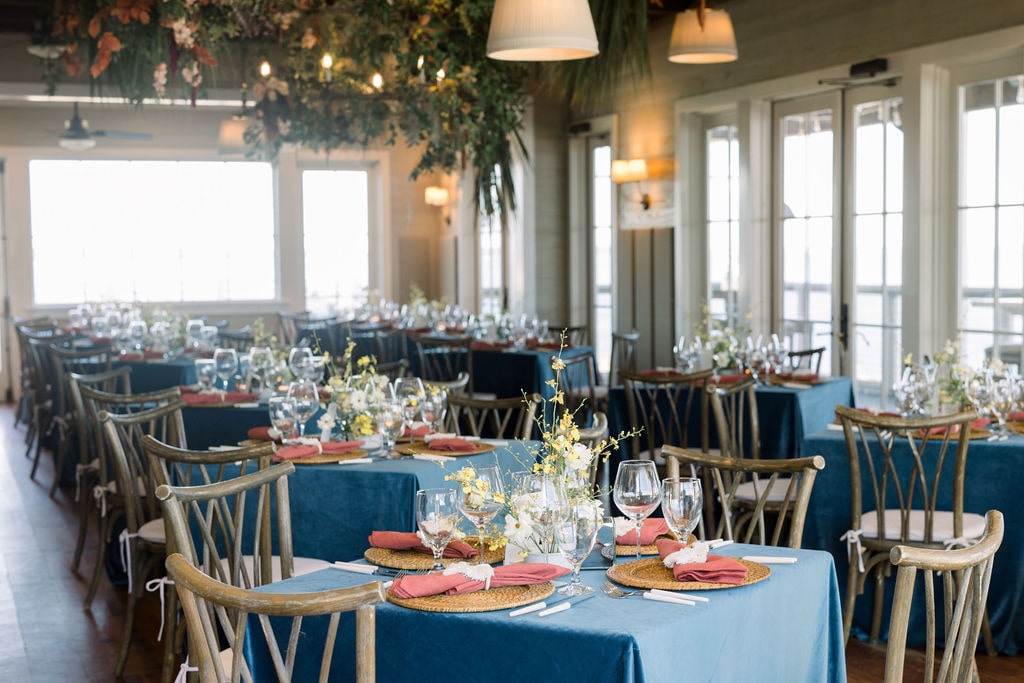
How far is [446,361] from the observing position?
8.82m

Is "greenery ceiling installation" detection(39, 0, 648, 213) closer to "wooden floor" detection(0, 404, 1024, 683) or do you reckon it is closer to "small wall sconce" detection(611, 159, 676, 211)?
"small wall sconce" detection(611, 159, 676, 211)

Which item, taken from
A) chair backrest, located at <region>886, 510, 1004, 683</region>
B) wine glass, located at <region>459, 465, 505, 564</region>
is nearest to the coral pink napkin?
wine glass, located at <region>459, 465, 505, 564</region>

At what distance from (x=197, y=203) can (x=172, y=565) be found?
522 inches

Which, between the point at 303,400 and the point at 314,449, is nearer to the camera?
the point at 314,449

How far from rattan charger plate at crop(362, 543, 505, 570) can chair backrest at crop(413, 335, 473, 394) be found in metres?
5.57

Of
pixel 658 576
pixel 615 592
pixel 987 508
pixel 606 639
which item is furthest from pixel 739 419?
pixel 606 639

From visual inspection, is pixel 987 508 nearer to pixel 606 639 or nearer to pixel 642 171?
pixel 606 639

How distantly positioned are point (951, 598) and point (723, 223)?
771 centimetres

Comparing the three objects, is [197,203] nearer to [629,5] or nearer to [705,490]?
[629,5]

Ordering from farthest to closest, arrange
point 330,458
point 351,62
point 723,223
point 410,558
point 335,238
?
point 335,238, point 723,223, point 351,62, point 330,458, point 410,558

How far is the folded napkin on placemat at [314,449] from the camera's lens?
4.23 m

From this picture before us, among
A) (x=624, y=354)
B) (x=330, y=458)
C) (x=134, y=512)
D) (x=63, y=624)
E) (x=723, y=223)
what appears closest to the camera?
(x=330, y=458)

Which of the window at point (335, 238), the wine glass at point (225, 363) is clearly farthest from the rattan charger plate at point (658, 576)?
the window at point (335, 238)

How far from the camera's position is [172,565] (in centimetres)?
222
